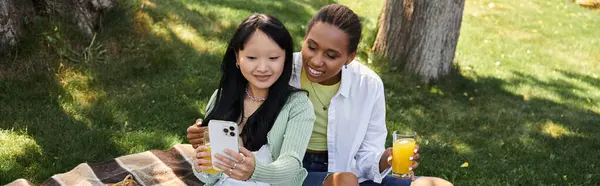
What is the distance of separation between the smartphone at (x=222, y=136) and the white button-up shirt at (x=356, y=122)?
98 cm

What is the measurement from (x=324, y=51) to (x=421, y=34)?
3893 mm

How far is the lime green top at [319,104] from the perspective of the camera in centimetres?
346

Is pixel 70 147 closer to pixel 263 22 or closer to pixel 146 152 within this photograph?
pixel 146 152

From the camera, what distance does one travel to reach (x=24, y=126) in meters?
4.95

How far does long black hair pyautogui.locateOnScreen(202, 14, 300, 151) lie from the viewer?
2.94 meters

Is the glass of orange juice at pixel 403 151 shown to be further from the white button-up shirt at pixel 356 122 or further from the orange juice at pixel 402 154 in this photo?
the white button-up shirt at pixel 356 122

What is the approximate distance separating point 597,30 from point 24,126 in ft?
31.5

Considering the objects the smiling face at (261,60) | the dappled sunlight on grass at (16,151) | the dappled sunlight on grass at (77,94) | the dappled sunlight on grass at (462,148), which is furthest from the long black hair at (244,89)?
the dappled sunlight on grass at (462,148)

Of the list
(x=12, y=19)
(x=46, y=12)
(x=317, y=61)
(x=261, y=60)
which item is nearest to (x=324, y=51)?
(x=317, y=61)

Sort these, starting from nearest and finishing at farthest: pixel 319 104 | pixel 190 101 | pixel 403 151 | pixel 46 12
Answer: pixel 403 151
pixel 319 104
pixel 190 101
pixel 46 12

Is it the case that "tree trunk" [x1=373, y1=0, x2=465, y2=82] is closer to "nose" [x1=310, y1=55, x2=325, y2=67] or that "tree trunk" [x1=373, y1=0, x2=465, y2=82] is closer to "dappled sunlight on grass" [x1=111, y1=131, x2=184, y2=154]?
"dappled sunlight on grass" [x1=111, y1=131, x2=184, y2=154]

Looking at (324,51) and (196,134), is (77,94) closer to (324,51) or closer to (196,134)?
(196,134)

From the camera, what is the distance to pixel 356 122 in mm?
3531

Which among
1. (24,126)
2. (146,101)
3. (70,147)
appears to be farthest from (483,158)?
(24,126)
